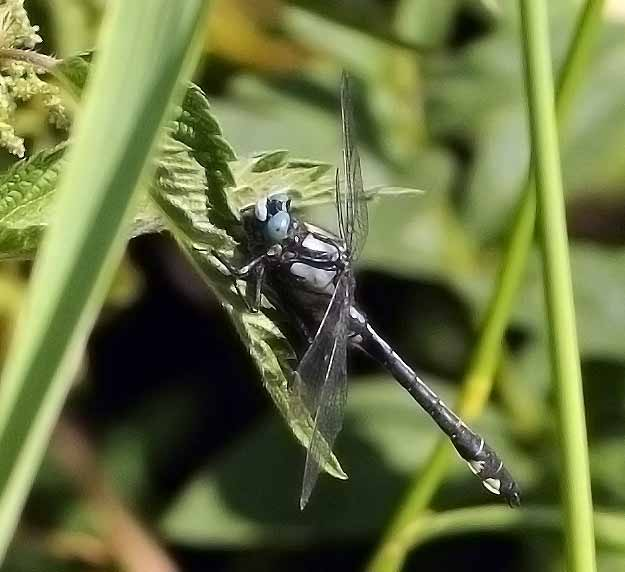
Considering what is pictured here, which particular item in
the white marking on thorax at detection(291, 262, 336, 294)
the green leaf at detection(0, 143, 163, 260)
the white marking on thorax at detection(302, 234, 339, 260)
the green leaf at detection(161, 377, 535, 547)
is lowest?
the green leaf at detection(161, 377, 535, 547)

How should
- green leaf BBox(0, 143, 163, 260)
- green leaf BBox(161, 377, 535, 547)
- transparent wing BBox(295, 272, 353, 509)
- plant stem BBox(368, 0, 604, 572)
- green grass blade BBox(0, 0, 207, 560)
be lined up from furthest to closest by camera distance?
1. green leaf BBox(161, 377, 535, 547)
2. plant stem BBox(368, 0, 604, 572)
3. transparent wing BBox(295, 272, 353, 509)
4. green leaf BBox(0, 143, 163, 260)
5. green grass blade BBox(0, 0, 207, 560)

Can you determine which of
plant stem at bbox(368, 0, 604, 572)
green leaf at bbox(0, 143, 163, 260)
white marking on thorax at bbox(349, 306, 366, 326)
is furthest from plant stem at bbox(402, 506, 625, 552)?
green leaf at bbox(0, 143, 163, 260)

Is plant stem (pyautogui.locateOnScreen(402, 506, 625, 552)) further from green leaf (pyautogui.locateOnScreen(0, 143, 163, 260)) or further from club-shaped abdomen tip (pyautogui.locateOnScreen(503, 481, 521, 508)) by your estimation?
green leaf (pyautogui.locateOnScreen(0, 143, 163, 260))

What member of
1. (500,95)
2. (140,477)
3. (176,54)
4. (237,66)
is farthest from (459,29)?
(176,54)

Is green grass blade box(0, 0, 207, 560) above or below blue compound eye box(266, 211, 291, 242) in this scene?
above

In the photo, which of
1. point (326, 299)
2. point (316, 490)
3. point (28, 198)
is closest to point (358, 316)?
point (326, 299)

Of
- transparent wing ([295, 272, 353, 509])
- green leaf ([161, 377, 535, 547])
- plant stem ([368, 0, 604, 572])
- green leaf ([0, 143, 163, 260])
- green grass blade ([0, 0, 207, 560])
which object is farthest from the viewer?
green leaf ([161, 377, 535, 547])
